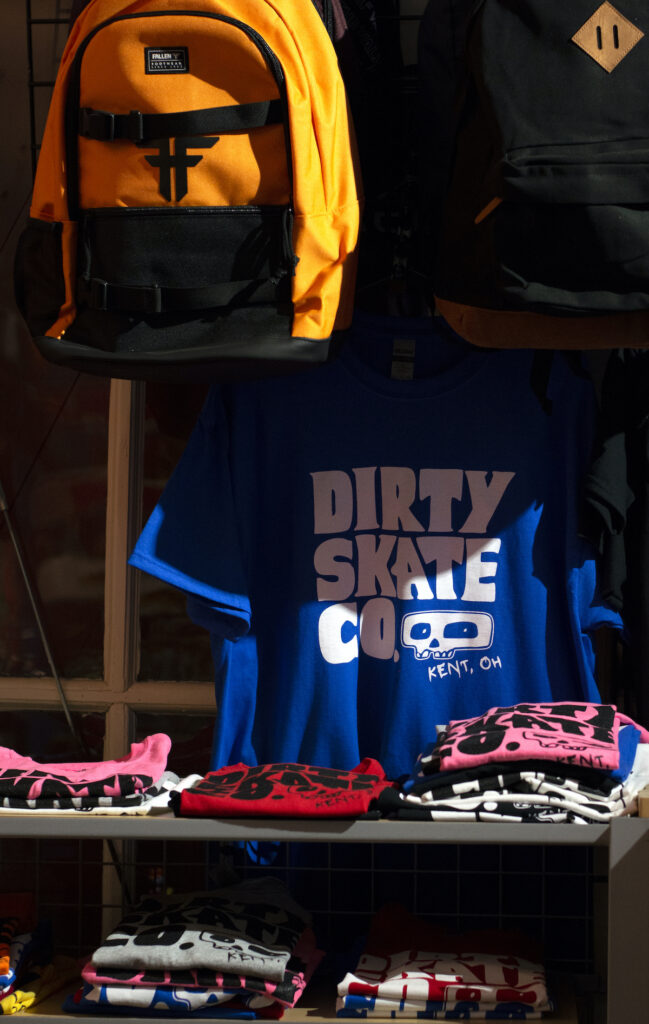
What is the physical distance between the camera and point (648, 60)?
1403 mm

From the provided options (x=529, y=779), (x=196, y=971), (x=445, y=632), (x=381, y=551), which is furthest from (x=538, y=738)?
(x=196, y=971)

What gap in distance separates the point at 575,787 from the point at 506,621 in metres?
0.33

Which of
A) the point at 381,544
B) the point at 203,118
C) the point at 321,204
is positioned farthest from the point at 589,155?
the point at 381,544

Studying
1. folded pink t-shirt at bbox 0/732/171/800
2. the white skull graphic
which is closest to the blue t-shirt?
the white skull graphic

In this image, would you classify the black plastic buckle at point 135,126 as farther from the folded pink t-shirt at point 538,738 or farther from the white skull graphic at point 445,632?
the folded pink t-shirt at point 538,738

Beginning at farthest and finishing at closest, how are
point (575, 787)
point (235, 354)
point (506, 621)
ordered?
1. point (506, 621)
2. point (235, 354)
3. point (575, 787)

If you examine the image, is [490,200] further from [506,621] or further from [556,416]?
[506,621]

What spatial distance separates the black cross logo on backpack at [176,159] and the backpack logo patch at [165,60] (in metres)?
0.09

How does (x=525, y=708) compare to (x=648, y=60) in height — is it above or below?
below

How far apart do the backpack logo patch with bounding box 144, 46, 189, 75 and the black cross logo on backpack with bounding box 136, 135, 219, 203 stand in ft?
0.29

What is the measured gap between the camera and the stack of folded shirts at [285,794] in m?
1.32

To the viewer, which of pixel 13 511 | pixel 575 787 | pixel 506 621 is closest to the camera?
pixel 575 787

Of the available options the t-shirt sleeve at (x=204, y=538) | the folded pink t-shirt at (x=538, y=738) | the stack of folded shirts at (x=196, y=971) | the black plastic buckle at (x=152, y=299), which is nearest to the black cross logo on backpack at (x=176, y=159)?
the black plastic buckle at (x=152, y=299)

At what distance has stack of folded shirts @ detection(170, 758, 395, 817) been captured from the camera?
1321 mm
